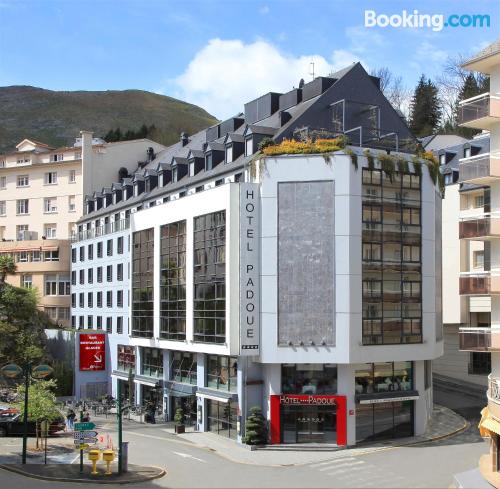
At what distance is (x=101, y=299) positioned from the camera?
67.0 metres

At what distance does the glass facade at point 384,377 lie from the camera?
4200cm

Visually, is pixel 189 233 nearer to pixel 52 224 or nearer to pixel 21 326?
pixel 21 326

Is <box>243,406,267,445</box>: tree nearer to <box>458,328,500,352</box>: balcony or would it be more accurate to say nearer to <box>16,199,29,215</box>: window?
<box>458,328,500,352</box>: balcony

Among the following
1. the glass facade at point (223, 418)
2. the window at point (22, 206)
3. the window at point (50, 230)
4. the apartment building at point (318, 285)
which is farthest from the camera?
the window at point (22, 206)

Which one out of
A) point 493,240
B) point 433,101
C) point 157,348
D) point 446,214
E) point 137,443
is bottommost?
point 137,443

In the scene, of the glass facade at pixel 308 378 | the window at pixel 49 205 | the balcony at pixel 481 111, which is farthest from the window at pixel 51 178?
the balcony at pixel 481 111

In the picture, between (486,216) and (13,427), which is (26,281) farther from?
(486,216)

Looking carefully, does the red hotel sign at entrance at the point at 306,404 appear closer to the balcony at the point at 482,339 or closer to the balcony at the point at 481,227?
the balcony at the point at 482,339

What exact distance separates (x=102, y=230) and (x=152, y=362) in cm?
1761

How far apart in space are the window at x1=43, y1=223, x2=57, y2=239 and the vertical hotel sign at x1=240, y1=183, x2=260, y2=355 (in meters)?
43.8

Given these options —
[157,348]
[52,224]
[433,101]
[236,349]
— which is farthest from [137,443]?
[433,101]

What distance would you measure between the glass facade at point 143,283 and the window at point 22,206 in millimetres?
32323

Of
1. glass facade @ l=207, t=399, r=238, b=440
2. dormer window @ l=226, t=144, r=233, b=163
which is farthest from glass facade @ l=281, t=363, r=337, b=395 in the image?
dormer window @ l=226, t=144, r=233, b=163

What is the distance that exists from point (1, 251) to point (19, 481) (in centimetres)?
5277
